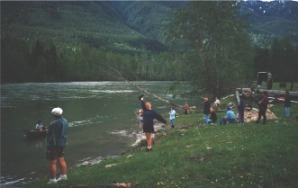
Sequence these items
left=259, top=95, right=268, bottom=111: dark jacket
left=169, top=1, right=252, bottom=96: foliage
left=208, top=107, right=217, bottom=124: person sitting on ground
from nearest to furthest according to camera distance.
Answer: left=259, top=95, right=268, bottom=111: dark jacket < left=208, top=107, right=217, bottom=124: person sitting on ground < left=169, top=1, right=252, bottom=96: foliage

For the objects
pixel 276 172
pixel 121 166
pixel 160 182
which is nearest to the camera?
pixel 160 182

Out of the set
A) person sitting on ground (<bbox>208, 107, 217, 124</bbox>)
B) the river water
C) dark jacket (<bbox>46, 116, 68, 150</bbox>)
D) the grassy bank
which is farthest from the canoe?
dark jacket (<bbox>46, 116, 68, 150</bbox>)

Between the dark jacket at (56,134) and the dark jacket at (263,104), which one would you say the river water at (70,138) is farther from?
the dark jacket at (263,104)

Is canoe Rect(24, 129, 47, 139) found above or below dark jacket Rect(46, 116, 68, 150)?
below

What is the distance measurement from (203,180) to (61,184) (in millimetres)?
5831

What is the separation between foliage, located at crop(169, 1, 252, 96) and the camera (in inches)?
2063

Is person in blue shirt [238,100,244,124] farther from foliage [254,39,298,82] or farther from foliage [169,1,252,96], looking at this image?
foliage [254,39,298,82]

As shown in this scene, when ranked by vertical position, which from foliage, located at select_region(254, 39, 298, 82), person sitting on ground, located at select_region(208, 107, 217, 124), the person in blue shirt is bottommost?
person sitting on ground, located at select_region(208, 107, 217, 124)

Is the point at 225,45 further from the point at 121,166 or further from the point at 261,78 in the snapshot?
the point at 121,166

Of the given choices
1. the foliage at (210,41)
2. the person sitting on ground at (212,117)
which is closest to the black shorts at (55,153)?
the person sitting on ground at (212,117)

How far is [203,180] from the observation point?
14.8 meters

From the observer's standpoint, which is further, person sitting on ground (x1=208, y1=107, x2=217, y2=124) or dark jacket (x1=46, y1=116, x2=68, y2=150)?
person sitting on ground (x1=208, y1=107, x2=217, y2=124)

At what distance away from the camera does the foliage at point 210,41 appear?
5241 centimetres

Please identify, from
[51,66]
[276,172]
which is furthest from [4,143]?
[51,66]
